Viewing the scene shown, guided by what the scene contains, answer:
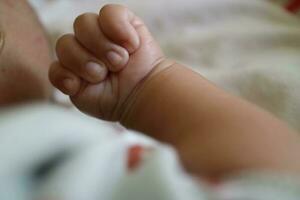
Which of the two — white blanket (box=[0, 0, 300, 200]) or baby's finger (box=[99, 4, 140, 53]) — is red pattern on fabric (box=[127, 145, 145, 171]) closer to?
white blanket (box=[0, 0, 300, 200])

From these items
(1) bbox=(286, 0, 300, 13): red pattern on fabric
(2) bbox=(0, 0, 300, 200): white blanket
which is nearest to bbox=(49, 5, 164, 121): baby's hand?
(2) bbox=(0, 0, 300, 200): white blanket

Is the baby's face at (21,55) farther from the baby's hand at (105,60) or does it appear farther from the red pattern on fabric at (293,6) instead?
the red pattern on fabric at (293,6)

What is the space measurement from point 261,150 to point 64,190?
13cm

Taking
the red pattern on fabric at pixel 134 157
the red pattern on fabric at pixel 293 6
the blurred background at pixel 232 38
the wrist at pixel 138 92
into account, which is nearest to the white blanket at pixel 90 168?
the red pattern on fabric at pixel 134 157

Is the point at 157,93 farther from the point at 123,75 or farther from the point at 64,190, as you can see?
the point at 64,190

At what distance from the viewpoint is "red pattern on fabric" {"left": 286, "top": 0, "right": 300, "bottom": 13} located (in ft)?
2.37

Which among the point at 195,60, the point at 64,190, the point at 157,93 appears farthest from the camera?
the point at 195,60

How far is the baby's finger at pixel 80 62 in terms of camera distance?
19.6 inches

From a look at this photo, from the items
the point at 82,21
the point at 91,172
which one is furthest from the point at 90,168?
the point at 82,21

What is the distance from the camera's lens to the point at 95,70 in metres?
0.50

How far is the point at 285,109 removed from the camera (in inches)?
22.6

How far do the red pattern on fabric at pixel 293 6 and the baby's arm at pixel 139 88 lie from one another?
29 centimetres

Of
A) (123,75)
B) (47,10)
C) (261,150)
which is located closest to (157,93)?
(123,75)

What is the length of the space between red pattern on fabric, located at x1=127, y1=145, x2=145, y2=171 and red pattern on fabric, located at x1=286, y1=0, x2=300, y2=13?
0.45 meters
